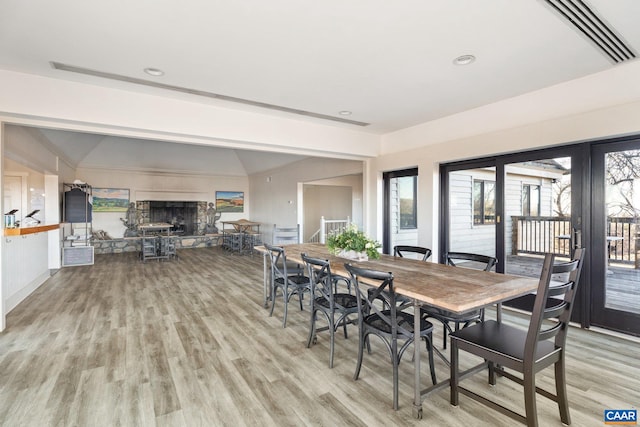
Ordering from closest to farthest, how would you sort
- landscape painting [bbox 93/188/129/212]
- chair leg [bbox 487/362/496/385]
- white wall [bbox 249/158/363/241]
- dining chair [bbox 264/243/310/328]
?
chair leg [bbox 487/362/496/385]
dining chair [bbox 264/243/310/328]
white wall [bbox 249/158/363/241]
landscape painting [bbox 93/188/129/212]

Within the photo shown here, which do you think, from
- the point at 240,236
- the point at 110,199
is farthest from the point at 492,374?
the point at 110,199

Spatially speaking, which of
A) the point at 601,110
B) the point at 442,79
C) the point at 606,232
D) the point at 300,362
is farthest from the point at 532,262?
the point at 300,362

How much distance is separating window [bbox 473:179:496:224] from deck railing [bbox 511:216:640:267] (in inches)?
12.9

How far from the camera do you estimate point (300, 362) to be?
8.80 ft

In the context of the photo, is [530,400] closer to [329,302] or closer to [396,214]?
[329,302]

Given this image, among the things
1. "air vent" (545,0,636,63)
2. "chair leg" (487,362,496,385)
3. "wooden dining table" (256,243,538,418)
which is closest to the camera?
"wooden dining table" (256,243,538,418)

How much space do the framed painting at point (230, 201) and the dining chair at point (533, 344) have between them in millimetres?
10220

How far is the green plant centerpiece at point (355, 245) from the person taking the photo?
320cm

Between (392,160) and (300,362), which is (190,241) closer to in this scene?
(392,160)

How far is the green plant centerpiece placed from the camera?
10.5ft

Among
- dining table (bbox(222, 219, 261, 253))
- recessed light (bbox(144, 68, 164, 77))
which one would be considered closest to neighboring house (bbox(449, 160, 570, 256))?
recessed light (bbox(144, 68, 164, 77))

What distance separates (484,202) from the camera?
4449mm

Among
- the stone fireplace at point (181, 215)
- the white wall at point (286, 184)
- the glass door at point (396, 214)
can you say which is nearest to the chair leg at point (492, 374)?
the glass door at point (396, 214)

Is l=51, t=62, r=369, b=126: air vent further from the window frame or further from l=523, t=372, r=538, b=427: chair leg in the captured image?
l=523, t=372, r=538, b=427: chair leg
